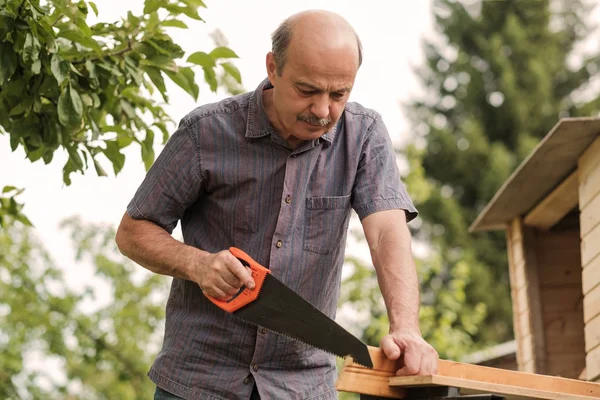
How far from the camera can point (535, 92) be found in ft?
115

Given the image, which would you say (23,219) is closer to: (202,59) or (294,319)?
(202,59)

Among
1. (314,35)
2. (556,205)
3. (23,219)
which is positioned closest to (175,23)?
(314,35)

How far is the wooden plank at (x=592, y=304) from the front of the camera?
6086 mm

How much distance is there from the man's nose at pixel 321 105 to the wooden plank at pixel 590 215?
3.46 meters

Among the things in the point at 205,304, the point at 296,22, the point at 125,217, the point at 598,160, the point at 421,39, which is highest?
the point at 421,39

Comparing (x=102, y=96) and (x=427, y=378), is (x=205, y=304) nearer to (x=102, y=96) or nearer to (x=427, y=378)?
(x=427, y=378)

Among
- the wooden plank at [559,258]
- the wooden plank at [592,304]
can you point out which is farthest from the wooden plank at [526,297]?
the wooden plank at [592,304]

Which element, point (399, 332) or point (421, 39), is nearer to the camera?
point (399, 332)

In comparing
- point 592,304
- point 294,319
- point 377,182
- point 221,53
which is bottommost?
point 294,319

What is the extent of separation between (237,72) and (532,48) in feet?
108

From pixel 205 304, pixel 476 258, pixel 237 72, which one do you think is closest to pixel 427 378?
pixel 205 304

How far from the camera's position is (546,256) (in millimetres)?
8203

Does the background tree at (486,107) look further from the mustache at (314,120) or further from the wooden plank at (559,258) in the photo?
the mustache at (314,120)

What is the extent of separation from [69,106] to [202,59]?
614 mm
